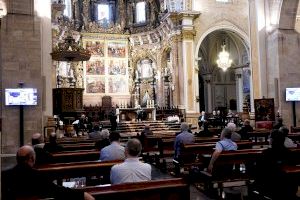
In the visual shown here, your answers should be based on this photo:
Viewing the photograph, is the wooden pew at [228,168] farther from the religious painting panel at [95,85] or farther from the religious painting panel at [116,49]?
the religious painting panel at [116,49]

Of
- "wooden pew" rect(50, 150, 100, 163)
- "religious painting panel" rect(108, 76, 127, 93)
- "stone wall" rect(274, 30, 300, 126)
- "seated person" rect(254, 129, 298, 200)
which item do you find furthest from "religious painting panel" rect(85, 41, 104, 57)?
"seated person" rect(254, 129, 298, 200)

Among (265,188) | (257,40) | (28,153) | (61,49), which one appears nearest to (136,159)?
(28,153)

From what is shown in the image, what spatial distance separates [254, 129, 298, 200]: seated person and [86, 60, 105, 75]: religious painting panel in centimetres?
2523

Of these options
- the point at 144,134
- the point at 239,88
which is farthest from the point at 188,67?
the point at 144,134

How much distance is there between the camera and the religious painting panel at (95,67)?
2895 centimetres

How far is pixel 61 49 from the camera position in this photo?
49.5 feet

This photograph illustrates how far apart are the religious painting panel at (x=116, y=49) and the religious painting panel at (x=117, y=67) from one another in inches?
20.9

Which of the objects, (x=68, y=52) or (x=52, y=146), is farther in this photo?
(x=68, y=52)

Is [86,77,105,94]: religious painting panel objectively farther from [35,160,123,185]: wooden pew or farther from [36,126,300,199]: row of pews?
[35,160,123,185]: wooden pew

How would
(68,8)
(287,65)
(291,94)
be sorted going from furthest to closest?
1. (68,8)
2. (287,65)
3. (291,94)

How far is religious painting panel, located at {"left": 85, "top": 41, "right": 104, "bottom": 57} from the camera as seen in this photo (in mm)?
29278

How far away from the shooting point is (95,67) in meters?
29.2

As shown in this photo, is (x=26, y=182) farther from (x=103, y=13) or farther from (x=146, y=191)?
(x=103, y=13)

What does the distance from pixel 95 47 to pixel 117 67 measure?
244 cm
